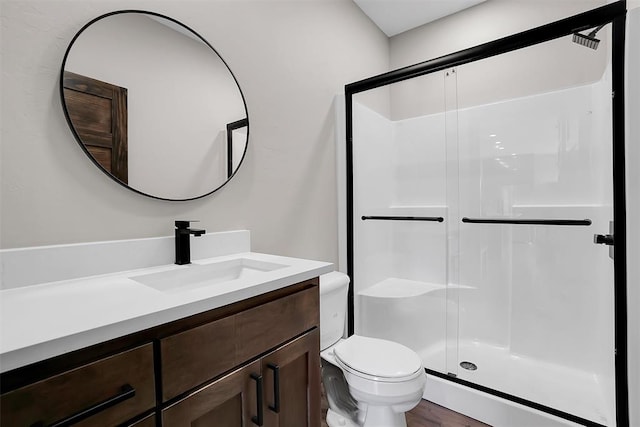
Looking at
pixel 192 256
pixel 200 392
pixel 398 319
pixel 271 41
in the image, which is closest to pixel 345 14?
pixel 271 41

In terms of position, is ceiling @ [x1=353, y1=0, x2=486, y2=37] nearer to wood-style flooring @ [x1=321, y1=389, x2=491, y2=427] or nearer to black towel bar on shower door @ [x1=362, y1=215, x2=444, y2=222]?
black towel bar on shower door @ [x1=362, y1=215, x2=444, y2=222]

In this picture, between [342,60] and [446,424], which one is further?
[342,60]

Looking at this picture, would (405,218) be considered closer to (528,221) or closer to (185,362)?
(528,221)

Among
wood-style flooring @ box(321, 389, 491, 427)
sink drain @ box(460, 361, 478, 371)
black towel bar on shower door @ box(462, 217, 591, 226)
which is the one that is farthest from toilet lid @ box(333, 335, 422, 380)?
black towel bar on shower door @ box(462, 217, 591, 226)

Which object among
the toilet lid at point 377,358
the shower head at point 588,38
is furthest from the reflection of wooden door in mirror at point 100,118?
the shower head at point 588,38

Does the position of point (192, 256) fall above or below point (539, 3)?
below

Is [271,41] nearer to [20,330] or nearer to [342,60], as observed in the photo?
[342,60]

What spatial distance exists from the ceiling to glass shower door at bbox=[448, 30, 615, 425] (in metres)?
0.70

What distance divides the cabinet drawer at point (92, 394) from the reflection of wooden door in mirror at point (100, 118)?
2.25 feet

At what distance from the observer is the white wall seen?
2.89ft

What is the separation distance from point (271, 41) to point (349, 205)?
3.48 ft

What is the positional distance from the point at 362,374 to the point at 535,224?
1478 millimetres

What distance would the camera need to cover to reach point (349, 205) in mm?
2125

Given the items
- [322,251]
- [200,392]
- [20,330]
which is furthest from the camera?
[322,251]
